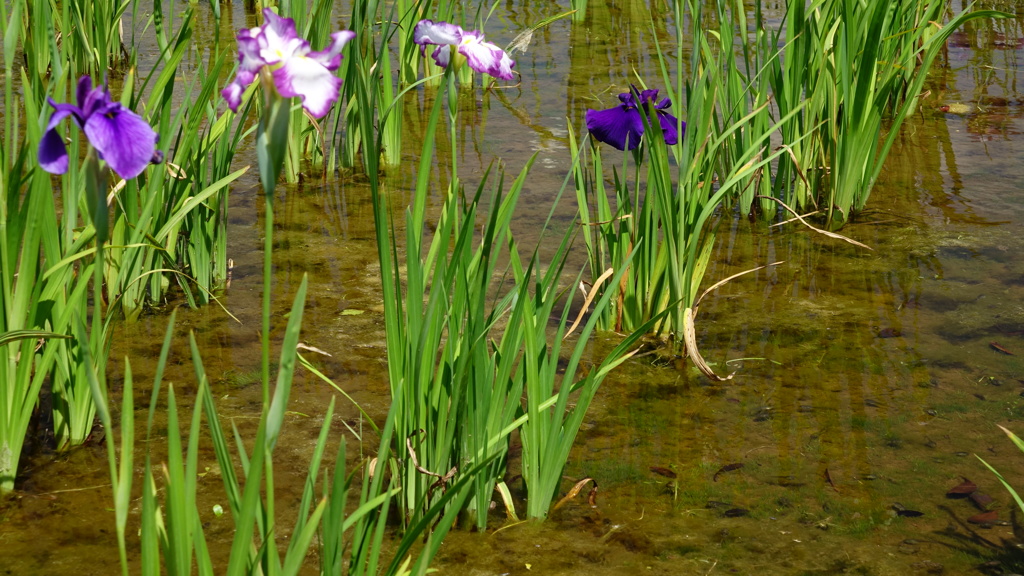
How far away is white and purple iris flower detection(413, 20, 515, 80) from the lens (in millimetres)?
1415

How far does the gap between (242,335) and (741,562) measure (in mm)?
1303

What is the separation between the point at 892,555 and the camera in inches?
60.9

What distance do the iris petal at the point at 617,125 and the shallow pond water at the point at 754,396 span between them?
1.34ft

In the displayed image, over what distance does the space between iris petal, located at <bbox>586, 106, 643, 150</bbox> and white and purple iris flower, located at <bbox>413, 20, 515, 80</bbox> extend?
1.59 feet

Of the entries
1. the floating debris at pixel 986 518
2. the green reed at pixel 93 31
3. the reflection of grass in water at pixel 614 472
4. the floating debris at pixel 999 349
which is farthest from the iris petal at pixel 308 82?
the green reed at pixel 93 31

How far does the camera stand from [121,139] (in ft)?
2.93

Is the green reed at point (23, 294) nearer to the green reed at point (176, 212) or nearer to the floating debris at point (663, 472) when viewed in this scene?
the green reed at point (176, 212)

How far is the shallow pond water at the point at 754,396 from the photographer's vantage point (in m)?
1.57

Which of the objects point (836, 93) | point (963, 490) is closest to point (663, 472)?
point (963, 490)

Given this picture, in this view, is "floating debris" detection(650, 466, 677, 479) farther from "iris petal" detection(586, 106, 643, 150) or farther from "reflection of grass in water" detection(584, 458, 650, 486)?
"iris petal" detection(586, 106, 643, 150)

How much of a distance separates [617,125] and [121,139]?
134cm

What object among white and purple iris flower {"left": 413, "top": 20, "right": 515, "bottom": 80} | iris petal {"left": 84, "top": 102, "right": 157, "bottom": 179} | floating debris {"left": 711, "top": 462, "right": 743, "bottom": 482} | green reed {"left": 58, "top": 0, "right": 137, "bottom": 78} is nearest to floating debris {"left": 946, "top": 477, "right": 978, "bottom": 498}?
floating debris {"left": 711, "top": 462, "right": 743, "bottom": 482}

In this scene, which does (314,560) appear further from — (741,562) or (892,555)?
(892,555)

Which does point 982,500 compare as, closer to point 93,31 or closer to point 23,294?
point 23,294
